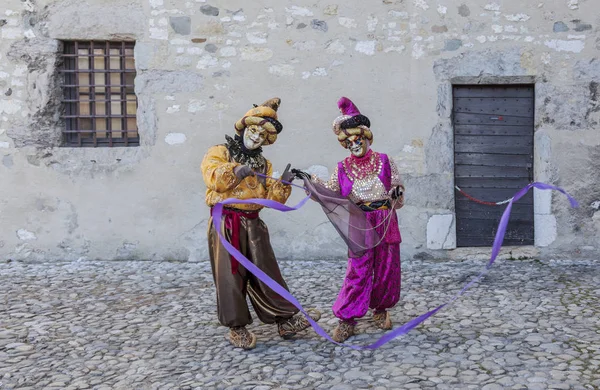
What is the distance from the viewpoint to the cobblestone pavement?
9.84ft

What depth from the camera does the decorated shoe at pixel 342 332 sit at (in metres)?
3.58

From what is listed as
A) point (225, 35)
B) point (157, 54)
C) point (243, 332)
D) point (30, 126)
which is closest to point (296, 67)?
point (225, 35)

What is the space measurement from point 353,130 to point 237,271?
3.56ft

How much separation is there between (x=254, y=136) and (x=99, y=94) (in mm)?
3340

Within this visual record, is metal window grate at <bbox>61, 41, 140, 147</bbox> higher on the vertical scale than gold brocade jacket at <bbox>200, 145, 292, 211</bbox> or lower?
higher

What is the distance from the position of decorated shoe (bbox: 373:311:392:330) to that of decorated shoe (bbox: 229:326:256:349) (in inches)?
33.0

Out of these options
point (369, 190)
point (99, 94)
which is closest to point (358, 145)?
point (369, 190)

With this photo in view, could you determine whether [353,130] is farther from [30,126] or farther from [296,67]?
[30,126]

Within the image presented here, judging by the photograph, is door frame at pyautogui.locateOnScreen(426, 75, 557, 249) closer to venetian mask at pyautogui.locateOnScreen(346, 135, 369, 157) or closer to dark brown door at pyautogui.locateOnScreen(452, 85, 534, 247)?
dark brown door at pyautogui.locateOnScreen(452, 85, 534, 247)

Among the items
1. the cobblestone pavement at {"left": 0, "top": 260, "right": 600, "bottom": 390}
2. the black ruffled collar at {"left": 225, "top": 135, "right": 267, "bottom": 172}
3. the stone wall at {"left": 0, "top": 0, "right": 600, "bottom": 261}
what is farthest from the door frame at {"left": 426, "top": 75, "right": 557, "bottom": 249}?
the black ruffled collar at {"left": 225, "top": 135, "right": 267, "bottom": 172}

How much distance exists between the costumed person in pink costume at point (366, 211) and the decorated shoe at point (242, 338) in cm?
50

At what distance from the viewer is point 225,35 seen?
235 inches

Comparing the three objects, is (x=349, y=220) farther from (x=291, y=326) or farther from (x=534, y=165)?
(x=534, y=165)

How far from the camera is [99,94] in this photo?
621cm
